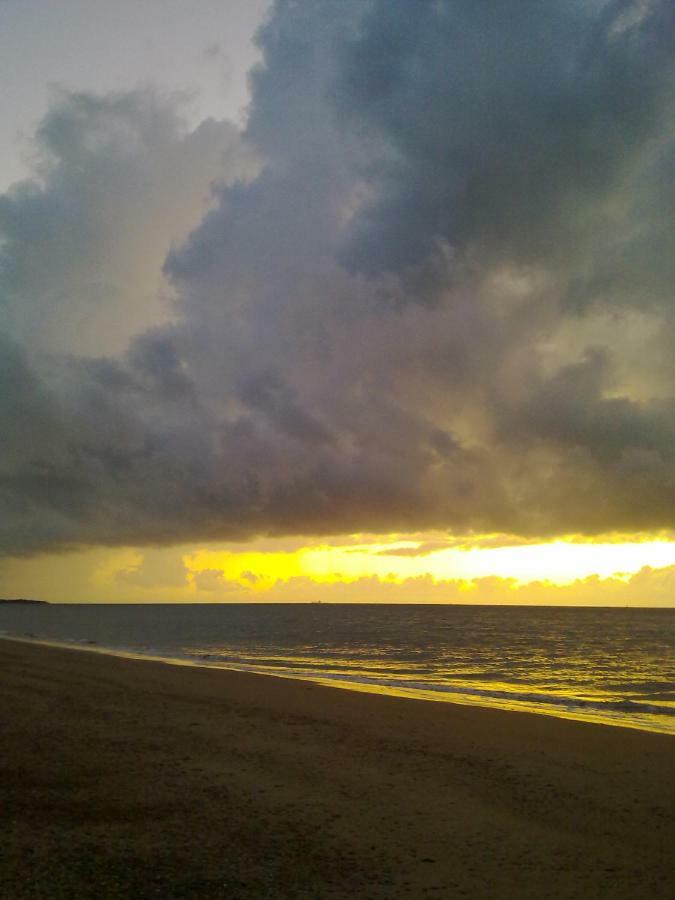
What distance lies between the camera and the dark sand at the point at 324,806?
8.07 m

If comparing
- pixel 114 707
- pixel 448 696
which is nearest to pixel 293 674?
pixel 448 696

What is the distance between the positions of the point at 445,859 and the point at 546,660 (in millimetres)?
46982

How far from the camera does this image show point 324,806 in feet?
35.6

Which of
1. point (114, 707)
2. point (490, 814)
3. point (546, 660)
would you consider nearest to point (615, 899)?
point (490, 814)

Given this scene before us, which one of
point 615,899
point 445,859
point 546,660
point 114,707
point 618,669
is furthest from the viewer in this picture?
point 546,660

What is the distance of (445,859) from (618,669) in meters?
42.4

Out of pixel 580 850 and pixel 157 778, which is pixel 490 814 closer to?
pixel 580 850

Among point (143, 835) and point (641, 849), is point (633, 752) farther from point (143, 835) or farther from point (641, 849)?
point (143, 835)

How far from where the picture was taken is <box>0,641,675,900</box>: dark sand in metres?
8.07

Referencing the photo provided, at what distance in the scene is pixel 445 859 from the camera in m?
8.88

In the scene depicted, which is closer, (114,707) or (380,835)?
(380,835)

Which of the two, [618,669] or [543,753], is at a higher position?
[543,753]

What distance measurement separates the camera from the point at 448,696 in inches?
1121

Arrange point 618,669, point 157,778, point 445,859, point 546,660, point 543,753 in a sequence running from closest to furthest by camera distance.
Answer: point 445,859
point 157,778
point 543,753
point 618,669
point 546,660
